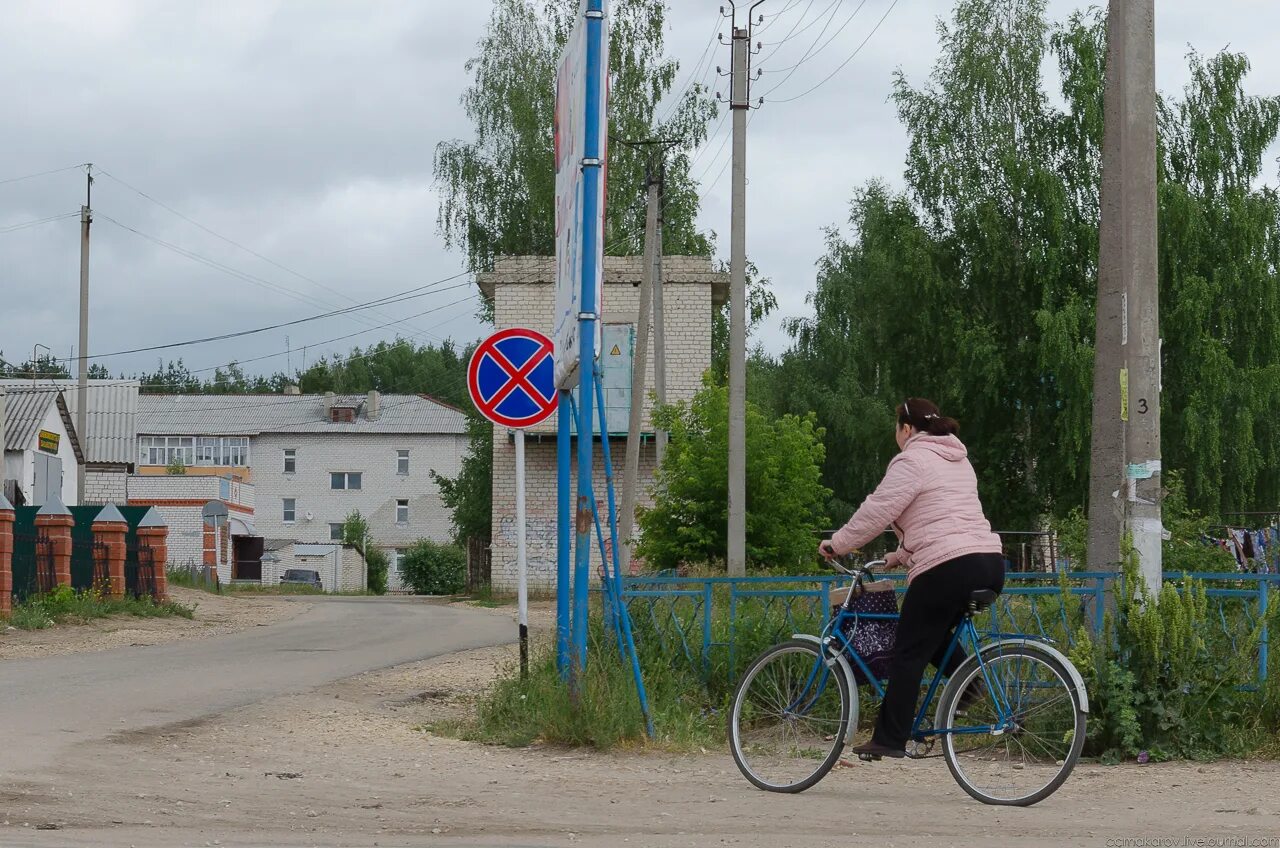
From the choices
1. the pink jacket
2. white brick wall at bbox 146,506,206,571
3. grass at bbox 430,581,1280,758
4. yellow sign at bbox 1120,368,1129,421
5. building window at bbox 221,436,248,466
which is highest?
building window at bbox 221,436,248,466

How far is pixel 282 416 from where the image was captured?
88.4 metres

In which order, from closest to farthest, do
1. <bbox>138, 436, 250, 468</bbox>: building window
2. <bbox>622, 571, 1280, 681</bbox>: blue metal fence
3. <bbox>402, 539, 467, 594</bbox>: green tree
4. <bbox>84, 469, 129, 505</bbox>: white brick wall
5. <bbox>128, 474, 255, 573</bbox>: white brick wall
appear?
<bbox>622, 571, 1280, 681</bbox>: blue metal fence
<bbox>84, 469, 129, 505</bbox>: white brick wall
<bbox>128, 474, 255, 573</bbox>: white brick wall
<bbox>402, 539, 467, 594</bbox>: green tree
<bbox>138, 436, 250, 468</bbox>: building window

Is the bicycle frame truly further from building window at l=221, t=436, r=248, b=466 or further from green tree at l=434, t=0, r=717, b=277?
building window at l=221, t=436, r=248, b=466

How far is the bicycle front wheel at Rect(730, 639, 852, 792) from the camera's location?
7.20m

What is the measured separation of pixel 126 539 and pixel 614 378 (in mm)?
13892

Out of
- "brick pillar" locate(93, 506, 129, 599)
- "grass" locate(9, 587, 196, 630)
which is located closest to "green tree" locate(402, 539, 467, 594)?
"grass" locate(9, 587, 196, 630)

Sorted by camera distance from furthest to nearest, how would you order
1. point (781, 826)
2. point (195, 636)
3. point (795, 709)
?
point (195, 636) → point (795, 709) → point (781, 826)

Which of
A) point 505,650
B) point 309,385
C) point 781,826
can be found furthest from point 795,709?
point 309,385

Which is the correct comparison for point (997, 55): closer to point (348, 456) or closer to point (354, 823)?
point (354, 823)

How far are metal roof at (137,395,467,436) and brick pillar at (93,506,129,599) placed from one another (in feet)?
197

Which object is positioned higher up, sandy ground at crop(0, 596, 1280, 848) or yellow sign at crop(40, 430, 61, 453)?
yellow sign at crop(40, 430, 61, 453)

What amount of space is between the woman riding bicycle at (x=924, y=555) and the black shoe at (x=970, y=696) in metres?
0.01

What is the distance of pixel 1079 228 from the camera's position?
116 ft

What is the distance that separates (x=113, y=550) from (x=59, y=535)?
166 centimetres
